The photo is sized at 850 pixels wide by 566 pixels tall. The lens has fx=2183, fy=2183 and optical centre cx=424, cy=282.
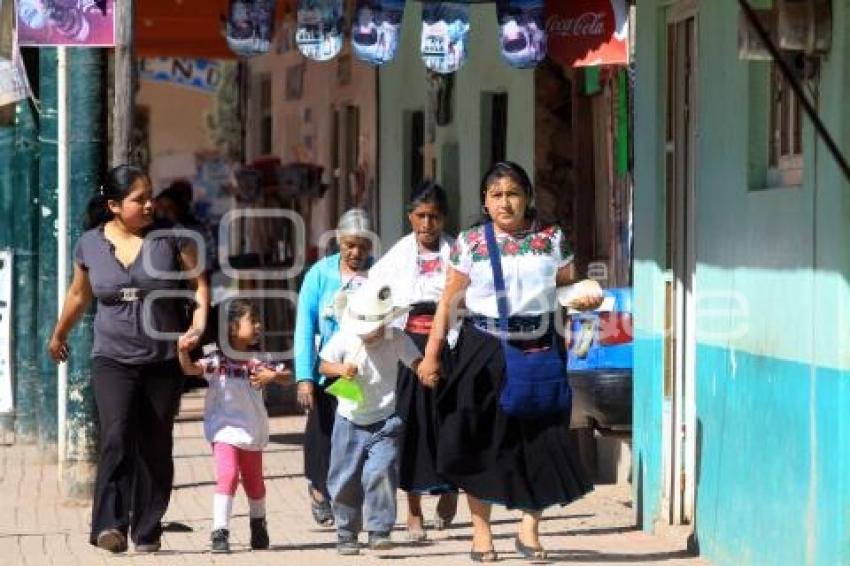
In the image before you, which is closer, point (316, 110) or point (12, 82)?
point (12, 82)

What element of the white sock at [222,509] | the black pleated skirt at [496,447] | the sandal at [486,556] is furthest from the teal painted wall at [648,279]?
the white sock at [222,509]

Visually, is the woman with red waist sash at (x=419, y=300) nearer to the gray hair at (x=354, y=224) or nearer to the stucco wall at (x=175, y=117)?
the gray hair at (x=354, y=224)

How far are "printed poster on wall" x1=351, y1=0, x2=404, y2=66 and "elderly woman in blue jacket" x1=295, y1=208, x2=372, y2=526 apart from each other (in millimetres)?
1072

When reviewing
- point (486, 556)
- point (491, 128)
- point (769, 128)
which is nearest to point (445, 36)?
point (769, 128)

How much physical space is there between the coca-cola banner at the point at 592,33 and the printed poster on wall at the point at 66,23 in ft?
7.97

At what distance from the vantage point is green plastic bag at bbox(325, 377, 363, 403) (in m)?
10.3

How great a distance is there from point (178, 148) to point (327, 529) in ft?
118

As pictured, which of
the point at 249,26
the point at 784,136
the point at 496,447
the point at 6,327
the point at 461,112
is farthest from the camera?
the point at 461,112

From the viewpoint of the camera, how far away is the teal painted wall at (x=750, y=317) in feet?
25.8

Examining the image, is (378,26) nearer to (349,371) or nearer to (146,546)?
(349,371)

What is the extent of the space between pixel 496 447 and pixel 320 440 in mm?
1917

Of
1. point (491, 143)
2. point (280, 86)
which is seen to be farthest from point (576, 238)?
point (280, 86)

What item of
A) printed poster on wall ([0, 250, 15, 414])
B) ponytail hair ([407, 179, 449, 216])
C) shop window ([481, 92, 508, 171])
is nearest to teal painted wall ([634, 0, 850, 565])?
ponytail hair ([407, 179, 449, 216])

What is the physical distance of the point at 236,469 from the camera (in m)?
10.3
